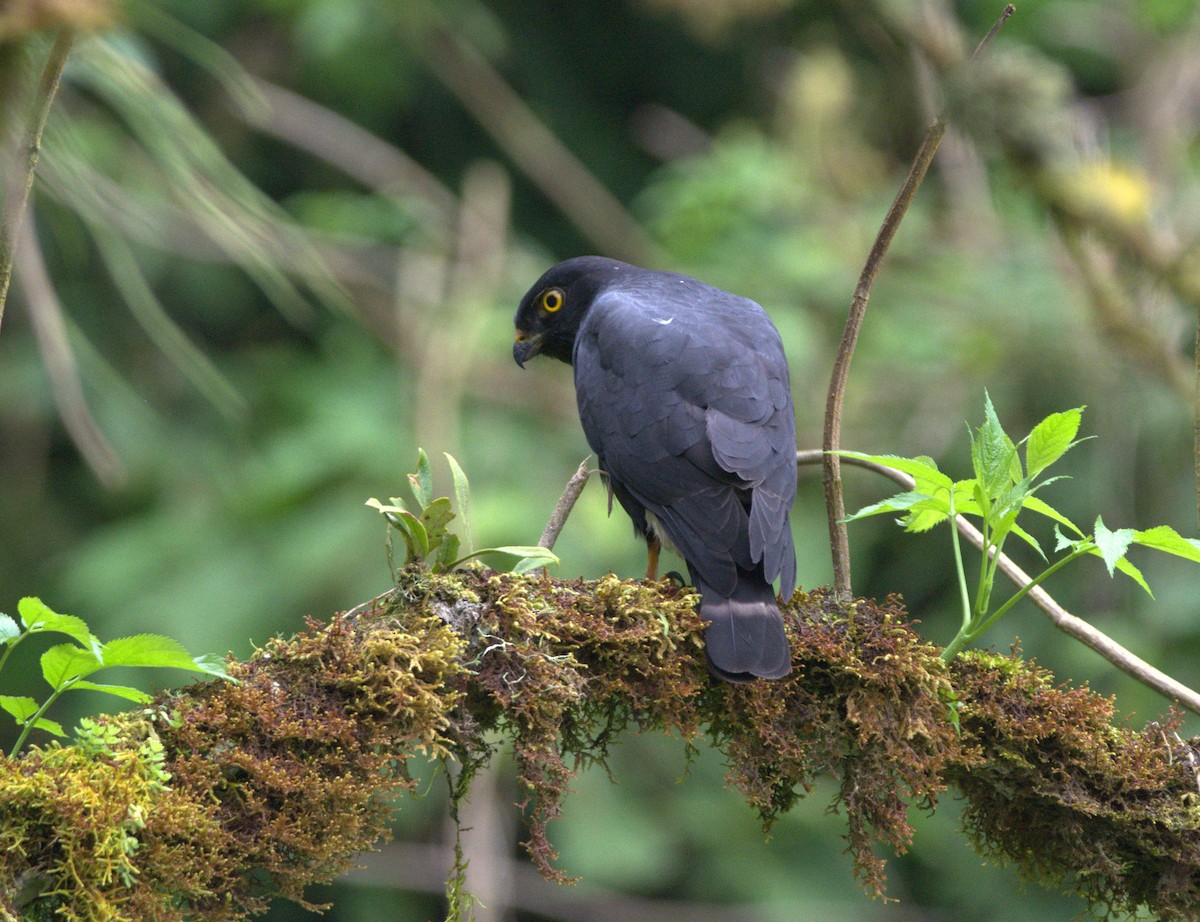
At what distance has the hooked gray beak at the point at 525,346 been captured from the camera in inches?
192

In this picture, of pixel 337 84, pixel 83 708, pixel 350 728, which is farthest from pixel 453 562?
pixel 337 84

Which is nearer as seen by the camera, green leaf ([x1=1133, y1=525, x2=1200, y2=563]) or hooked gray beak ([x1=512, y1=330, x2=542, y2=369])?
green leaf ([x1=1133, y1=525, x2=1200, y2=563])

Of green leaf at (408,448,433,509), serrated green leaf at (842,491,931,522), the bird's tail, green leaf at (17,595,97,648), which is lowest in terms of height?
the bird's tail

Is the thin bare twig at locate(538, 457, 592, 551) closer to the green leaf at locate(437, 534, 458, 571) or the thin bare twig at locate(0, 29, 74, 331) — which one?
the green leaf at locate(437, 534, 458, 571)

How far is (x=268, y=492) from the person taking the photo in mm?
6973

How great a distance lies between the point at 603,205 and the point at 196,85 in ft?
11.1

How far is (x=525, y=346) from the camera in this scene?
4.89 metres

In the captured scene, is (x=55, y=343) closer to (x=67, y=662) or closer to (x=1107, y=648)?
(x=67, y=662)

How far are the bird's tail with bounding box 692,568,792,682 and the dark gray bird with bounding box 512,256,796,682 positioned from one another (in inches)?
1.8

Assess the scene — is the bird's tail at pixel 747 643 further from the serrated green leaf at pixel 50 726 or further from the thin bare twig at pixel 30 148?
the thin bare twig at pixel 30 148

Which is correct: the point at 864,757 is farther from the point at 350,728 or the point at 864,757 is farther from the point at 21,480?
the point at 21,480

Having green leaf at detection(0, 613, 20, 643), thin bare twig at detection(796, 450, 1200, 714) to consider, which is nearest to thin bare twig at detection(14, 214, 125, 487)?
green leaf at detection(0, 613, 20, 643)

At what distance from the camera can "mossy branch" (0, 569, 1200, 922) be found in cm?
180

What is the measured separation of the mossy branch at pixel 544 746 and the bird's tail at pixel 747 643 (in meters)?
0.07
